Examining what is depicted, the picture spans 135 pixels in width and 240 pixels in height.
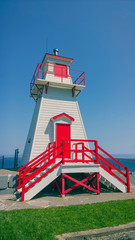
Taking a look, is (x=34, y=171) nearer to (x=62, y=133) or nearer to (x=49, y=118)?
(x=62, y=133)

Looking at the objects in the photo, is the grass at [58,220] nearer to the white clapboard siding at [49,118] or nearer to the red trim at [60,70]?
the white clapboard siding at [49,118]

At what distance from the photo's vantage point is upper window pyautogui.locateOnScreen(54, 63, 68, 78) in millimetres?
13812

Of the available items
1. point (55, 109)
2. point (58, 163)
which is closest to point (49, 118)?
point (55, 109)

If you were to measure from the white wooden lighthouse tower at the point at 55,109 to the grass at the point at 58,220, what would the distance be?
6.06 m

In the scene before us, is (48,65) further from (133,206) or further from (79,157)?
(133,206)

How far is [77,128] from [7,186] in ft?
20.5

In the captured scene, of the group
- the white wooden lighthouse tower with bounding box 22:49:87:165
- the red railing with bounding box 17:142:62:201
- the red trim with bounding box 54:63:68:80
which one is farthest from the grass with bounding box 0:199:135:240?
the red trim with bounding box 54:63:68:80

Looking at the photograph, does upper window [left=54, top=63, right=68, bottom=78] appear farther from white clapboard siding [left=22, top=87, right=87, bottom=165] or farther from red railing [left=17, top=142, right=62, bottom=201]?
red railing [left=17, top=142, right=62, bottom=201]

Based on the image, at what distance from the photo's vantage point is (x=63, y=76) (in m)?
13.9

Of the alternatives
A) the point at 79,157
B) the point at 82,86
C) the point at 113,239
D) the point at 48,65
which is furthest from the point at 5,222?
the point at 48,65

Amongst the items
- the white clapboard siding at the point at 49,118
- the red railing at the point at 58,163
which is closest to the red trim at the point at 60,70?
the white clapboard siding at the point at 49,118

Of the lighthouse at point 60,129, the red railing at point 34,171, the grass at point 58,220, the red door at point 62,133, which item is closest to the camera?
the grass at point 58,220

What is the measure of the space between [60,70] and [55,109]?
3.68 metres

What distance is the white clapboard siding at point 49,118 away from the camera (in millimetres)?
11531
